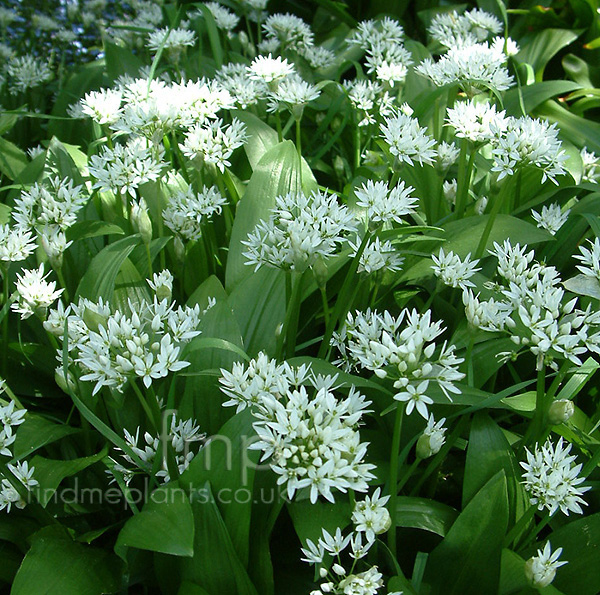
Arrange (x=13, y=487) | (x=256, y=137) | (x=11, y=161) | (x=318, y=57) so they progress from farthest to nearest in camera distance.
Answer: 1. (x=318, y=57)
2. (x=11, y=161)
3. (x=256, y=137)
4. (x=13, y=487)

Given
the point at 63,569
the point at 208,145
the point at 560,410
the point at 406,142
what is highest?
the point at 406,142

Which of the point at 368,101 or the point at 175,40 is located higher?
the point at 175,40

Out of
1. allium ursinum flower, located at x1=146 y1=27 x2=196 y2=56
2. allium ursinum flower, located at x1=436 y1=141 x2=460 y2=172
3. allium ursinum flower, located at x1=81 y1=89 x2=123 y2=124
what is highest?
allium ursinum flower, located at x1=146 y1=27 x2=196 y2=56

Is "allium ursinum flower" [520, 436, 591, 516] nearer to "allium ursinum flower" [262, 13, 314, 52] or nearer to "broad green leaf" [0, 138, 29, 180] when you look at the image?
"broad green leaf" [0, 138, 29, 180]

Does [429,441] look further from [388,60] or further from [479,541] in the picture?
[388,60]

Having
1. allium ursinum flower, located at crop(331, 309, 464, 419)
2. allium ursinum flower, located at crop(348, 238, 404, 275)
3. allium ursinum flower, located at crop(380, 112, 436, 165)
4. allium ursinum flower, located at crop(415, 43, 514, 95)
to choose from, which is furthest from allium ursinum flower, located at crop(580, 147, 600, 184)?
allium ursinum flower, located at crop(331, 309, 464, 419)

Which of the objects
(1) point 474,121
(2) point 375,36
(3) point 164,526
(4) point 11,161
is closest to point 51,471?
(3) point 164,526

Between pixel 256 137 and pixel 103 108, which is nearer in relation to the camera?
pixel 103 108
